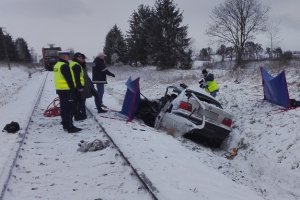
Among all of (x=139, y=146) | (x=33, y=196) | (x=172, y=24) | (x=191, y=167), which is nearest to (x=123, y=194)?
(x=33, y=196)

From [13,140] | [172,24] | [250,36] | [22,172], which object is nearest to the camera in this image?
[22,172]

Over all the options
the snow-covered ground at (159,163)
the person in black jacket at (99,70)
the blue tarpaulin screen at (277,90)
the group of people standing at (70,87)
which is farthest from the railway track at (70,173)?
the blue tarpaulin screen at (277,90)

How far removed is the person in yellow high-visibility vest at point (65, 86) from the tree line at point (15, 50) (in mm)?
75231

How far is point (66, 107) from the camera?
32.1ft

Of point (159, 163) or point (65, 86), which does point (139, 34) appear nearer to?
point (65, 86)

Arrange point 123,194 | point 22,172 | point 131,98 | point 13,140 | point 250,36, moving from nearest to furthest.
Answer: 1. point 123,194
2. point 22,172
3. point 13,140
4. point 131,98
5. point 250,36

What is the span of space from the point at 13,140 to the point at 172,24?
35001mm

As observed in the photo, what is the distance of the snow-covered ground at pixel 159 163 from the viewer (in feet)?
17.6

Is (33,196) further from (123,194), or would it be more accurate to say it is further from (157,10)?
(157,10)

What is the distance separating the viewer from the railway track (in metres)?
5.19

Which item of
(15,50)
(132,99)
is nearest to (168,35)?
(132,99)

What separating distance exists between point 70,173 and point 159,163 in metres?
1.37

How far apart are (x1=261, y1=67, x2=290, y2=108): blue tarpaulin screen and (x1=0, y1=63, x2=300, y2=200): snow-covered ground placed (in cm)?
31

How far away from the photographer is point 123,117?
11664mm
